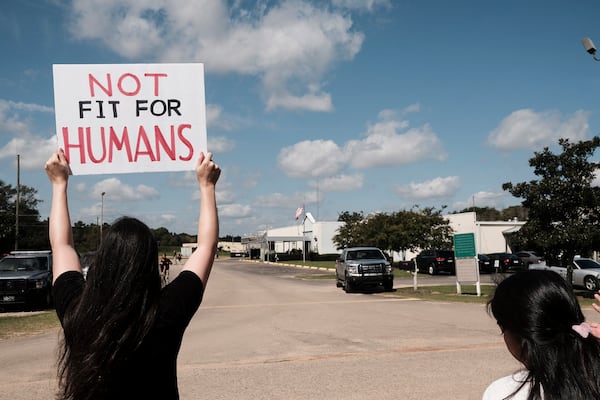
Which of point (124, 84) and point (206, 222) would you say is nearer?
point (206, 222)

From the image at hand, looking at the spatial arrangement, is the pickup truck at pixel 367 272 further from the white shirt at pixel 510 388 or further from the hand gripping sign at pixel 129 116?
the white shirt at pixel 510 388

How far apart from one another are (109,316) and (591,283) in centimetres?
2457

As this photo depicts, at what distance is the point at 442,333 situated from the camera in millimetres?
11359

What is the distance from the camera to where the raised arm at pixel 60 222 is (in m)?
2.46

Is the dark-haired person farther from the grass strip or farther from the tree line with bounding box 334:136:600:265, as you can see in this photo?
the tree line with bounding box 334:136:600:265

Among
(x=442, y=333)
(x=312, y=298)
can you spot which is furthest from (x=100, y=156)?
(x=312, y=298)

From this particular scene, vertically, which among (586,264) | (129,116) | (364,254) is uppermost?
(129,116)

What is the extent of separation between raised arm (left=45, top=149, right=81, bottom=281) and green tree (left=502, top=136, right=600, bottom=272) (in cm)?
1907

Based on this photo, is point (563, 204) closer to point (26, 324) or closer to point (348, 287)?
point (348, 287)

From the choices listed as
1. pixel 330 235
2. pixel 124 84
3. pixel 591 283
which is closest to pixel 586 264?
pixel 591 283

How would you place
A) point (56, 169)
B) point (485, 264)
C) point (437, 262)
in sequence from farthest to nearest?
point (485, 264), point (437, 262), point (56, 169)

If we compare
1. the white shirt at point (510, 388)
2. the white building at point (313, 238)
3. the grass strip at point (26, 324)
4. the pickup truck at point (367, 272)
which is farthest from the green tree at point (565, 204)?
the white building at point (313, 238)

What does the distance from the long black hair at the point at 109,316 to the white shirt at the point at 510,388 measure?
1368mm

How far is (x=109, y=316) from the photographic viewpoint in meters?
1.99
